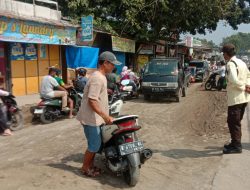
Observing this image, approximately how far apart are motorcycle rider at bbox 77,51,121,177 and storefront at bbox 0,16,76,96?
8.76 meters

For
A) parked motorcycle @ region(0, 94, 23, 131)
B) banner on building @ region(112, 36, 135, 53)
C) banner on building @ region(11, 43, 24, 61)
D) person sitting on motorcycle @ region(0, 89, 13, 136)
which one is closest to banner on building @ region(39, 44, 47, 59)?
banner on building @ region(11, 43, 24, 61)

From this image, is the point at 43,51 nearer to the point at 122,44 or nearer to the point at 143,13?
the point at 122,44

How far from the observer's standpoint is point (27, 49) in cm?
1562

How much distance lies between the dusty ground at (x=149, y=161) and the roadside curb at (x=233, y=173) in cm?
14

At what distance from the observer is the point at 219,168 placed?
581cm

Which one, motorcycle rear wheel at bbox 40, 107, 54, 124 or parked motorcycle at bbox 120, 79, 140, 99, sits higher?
parked motorcycle at bbox 120, 79, 140, 99

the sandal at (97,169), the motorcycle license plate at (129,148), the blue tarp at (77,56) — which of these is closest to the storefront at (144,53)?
the blue tarp at (77,56)

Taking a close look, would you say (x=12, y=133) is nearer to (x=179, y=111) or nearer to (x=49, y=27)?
(x=179, y=111)

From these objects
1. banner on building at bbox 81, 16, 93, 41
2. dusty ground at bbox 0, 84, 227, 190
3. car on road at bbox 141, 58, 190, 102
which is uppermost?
banner on building at bbox 81, 16, 93, 41

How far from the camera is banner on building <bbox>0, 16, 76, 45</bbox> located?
13008mm

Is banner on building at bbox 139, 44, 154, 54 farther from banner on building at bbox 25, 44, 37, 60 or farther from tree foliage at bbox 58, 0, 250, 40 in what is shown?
banner on building at bbox 25, 44, 37, 60

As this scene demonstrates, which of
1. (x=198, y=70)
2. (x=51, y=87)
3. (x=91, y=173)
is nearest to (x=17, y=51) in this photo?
(x=51, y=87)

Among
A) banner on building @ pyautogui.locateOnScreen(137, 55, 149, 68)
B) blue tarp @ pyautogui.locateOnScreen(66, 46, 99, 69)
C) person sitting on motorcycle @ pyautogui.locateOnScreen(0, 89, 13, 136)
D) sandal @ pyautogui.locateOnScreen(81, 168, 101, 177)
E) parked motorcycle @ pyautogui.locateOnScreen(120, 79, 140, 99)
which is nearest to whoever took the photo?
sandal @ pyautogui.locateOnScreen(81, 168, 101, 177)

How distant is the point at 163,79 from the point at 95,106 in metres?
10.4
